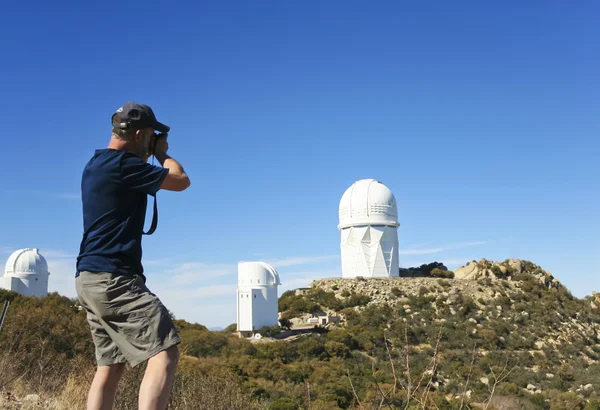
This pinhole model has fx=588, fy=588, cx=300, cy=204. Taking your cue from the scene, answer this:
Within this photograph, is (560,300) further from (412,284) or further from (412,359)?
(412,359)

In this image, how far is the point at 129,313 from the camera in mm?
2508

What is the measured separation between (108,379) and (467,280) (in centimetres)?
3720

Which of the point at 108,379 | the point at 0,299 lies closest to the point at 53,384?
the point at 108,379

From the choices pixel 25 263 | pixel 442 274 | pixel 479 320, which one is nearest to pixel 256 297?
pixel 479 320

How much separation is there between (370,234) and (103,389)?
121 feet

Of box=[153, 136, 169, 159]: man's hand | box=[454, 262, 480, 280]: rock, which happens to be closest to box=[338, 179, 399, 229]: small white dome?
box=[454, 262, 480, 280]: rock

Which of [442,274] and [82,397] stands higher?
[442,274]

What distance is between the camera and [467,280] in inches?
1489

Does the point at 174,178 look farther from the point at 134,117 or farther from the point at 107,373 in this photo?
the point at 107,373

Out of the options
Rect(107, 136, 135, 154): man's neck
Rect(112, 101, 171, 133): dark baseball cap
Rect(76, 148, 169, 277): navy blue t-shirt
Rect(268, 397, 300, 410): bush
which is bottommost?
Rect(268, 397, 300, 410): bush

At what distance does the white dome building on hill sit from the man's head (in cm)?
3774

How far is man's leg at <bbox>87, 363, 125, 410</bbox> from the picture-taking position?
2.69m

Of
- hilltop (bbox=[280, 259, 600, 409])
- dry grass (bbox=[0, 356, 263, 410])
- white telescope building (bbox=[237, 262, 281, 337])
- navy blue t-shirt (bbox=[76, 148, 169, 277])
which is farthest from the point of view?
white telescope building (bbox=[237, 262, 281, 337])

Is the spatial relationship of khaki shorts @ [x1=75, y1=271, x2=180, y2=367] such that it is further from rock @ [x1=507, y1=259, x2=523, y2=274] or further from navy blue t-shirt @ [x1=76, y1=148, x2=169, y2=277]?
rock @ [x1=507, y1=259, x2=523, y2=274]
